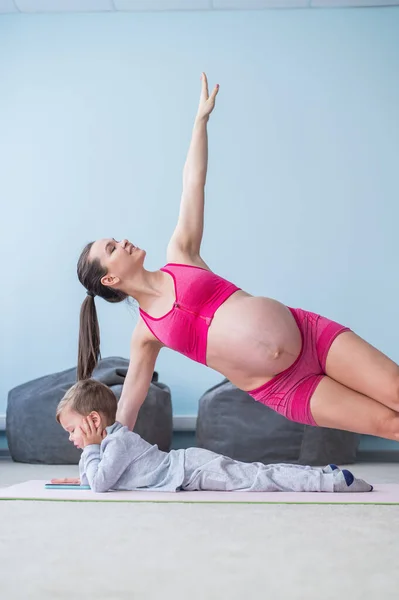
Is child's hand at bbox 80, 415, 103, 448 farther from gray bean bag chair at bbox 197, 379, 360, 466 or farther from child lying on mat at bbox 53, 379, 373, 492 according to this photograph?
gray bean bag chair at bbox 197, 379, 360, 466

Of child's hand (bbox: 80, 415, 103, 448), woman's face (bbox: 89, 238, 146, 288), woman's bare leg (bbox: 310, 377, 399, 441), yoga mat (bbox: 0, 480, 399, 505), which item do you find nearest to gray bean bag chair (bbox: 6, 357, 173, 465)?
child's hand (bbox: 80, 415, 103, 448)

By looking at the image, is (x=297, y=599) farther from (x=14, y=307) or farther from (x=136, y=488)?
(x=14, y=307)

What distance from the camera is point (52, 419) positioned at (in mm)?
4508

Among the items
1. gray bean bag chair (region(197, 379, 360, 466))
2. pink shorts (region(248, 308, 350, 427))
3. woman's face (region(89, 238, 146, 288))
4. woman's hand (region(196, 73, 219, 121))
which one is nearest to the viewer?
pink shorts (region(248, 308, 350, 427))

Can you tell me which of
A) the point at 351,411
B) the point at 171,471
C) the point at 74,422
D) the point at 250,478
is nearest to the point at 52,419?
the point at 74,422

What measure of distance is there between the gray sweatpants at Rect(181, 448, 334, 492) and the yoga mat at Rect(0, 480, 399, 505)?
6 cm

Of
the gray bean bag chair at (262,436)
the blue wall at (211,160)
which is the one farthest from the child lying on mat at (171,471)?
the blue wall at (211,160)

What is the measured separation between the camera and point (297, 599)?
1.33 m

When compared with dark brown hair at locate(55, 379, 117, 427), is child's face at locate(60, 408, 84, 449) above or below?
below

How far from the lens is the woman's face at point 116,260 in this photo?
276 cm

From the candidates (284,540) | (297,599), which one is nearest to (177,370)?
(284,540)

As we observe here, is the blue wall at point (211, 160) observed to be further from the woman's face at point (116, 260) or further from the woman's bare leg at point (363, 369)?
the woman's bare leg at point (363, 369)

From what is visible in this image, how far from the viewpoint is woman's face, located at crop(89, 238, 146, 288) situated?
9.07 feet

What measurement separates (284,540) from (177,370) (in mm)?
3336
